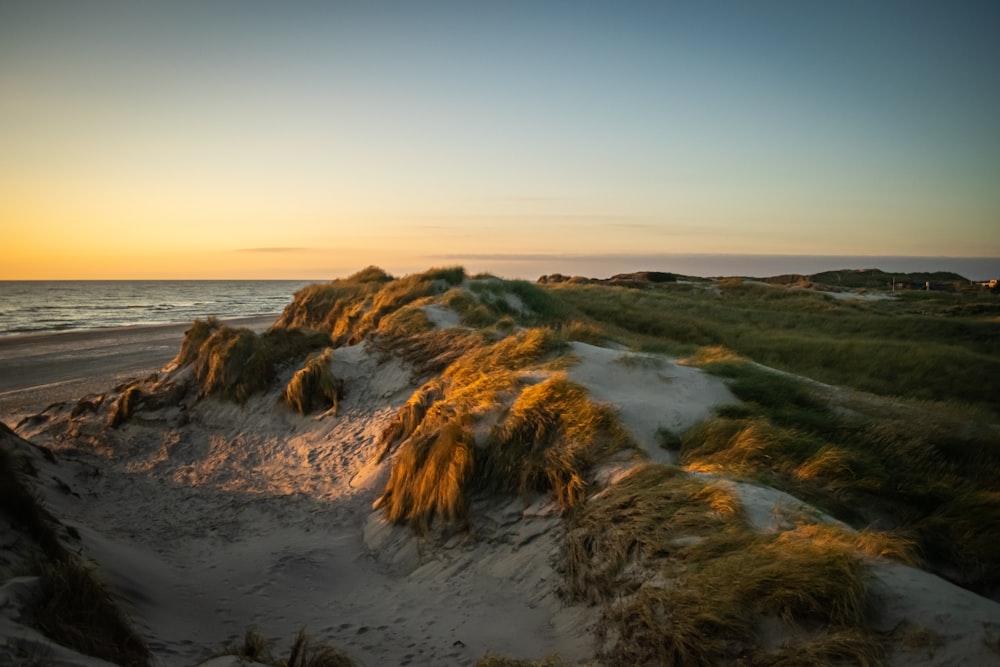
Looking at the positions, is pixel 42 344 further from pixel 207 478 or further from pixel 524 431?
pixel 524 431

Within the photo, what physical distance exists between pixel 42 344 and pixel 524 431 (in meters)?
27.1

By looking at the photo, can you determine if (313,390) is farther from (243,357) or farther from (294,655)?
(294,655)

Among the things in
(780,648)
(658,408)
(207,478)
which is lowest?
(207,478)

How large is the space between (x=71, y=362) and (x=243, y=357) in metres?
13.5

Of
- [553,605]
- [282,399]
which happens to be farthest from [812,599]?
[282,399]

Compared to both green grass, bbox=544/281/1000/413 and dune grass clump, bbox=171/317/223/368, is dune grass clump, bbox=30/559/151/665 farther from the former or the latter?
dune grass clump, bbox=171/317/223/368

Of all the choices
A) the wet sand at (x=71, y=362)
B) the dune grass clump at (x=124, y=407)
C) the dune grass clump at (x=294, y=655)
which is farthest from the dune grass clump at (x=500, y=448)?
the wet sand at (x=71, y=362)

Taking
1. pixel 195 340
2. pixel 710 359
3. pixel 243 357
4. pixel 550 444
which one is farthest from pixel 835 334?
pixel 195 340

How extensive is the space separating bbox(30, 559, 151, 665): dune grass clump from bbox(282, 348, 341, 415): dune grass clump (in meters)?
6.01

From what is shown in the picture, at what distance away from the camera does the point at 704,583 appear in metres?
3.22

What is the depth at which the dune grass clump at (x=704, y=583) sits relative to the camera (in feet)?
9.34

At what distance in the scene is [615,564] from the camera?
154 inches

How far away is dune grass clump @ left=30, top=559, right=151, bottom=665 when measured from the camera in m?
2.71

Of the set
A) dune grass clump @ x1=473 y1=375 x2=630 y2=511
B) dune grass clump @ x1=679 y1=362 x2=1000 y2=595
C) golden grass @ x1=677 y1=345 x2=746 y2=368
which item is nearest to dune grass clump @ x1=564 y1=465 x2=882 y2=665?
dune grass clump @ x1=679 y1=362 x2=1000 y2=595
